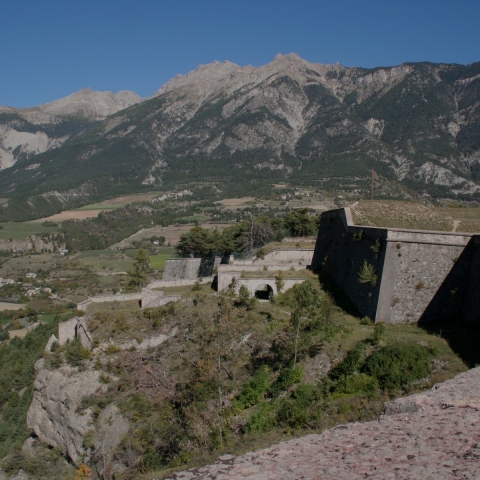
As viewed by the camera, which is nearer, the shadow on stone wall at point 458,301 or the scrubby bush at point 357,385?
the scrubby bush at point 357,385

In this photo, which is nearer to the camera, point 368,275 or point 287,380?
point 287,380

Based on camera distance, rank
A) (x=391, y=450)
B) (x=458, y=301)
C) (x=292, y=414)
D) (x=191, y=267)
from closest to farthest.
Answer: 1. (x=391, y=450)
2. (x=292, y=414)
3. (x=458, y=301)
4. (x=191, y=267)

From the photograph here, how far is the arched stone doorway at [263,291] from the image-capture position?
29.9 meters

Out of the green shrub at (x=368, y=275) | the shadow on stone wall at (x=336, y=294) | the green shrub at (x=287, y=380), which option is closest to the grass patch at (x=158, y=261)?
the shadow on stone wall at (x=336, y=294)

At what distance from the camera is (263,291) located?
105ft

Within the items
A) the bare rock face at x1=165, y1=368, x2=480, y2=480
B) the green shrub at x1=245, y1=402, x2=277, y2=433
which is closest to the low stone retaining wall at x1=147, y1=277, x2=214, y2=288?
the green shrub at x1=245, y1=402, x2=277, y2=433

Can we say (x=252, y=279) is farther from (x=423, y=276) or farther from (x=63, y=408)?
(x=63, y=408)

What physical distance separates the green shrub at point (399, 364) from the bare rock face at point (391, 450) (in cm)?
538

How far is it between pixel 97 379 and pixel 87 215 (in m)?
147

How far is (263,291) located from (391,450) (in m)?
23.7

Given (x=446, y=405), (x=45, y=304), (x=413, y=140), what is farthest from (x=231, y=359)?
(x=413, y=140)

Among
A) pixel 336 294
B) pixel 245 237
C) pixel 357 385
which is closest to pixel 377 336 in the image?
pixel 357 385

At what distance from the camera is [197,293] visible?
30453 millimetres

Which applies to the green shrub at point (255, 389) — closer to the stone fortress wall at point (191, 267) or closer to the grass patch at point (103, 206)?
the stone fortress wall at point (191, 267)
